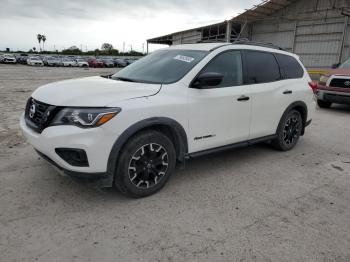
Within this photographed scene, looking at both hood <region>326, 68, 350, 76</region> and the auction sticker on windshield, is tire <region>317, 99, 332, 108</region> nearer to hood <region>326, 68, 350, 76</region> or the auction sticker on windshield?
hood <region>326, 68, 350, 76</region>

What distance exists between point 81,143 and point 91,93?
22.4 inches

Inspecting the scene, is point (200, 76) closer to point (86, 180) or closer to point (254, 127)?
point (254, 127)

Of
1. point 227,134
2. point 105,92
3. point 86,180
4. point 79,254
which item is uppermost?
point 105,92

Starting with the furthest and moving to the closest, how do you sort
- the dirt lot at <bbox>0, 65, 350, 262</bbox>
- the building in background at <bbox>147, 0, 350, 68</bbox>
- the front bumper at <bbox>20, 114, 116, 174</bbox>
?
1. the building in background at <bbox>147, 0, 350, 68</bbox>
2. the front bumper at <bbox>20, 114, 116, 174</bbox>
3. the dirt lot at <bbox>0, 65, 350, 262</bbox>

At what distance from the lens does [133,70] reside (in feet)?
14.4

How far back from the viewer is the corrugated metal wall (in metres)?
21.7

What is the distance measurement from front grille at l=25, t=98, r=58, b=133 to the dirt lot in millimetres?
791

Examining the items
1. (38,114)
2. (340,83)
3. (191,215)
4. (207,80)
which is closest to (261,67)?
(207,80)

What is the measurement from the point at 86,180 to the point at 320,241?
2.30m

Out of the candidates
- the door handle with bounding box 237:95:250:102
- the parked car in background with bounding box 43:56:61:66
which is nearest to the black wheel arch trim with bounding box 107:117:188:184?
the door handle with bounding box 237:95:250:102

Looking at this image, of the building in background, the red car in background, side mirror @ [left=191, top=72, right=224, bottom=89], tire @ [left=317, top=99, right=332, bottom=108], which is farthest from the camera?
the red car in background

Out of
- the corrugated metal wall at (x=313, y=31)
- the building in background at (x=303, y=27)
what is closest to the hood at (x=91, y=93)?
the building in background at (x=303, y=27)

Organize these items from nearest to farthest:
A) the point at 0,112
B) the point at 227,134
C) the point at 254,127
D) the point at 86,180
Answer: the point at 86,180 → the point at 227,134 → the point at 254,127 → the point at 0,112

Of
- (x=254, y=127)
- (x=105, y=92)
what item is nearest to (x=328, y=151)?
(x=254, y=127)
